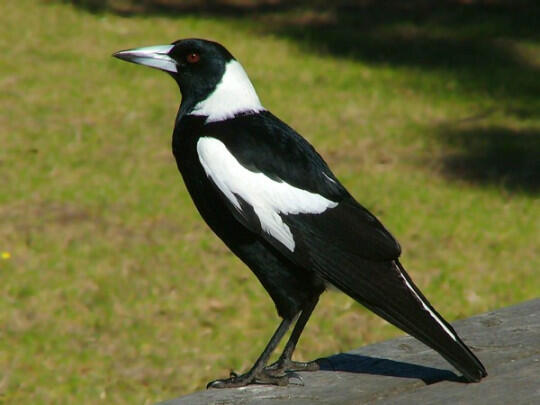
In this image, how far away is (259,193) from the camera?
106 inches

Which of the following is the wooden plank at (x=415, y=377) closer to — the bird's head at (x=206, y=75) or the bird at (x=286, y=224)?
the bird at (x=286, y=224)

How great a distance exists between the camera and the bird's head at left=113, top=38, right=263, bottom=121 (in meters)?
2.90

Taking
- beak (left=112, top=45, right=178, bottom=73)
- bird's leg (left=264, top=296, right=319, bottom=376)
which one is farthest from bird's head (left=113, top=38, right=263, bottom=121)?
bird's leg (left=264, top=296, right=319, bottom=376)

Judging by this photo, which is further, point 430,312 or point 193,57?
point 193,57

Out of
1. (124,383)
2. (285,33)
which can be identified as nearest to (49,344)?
(124,383)

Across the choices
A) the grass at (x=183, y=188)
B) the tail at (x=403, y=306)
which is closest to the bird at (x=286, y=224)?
the tail at (x=403, y=306)

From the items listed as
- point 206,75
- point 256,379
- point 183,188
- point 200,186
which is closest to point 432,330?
point 256,379

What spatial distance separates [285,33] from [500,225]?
536 cm

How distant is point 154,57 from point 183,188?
348cm

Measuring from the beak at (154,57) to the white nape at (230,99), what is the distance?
6.9 inches

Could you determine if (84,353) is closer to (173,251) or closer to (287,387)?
(173,251)

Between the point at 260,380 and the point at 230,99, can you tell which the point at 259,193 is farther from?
the point at 260,380

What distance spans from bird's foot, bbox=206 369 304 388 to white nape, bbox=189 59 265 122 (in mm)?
692

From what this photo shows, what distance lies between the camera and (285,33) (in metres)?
10.8
